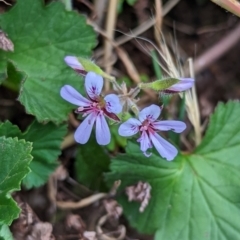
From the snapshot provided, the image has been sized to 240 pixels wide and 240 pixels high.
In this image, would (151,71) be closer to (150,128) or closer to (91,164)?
(91,164)

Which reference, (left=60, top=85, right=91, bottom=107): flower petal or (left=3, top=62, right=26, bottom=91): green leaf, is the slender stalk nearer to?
(left=60, top=85, right=91, bottom=107): flower petal

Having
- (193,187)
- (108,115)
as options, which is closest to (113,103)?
(108,115)

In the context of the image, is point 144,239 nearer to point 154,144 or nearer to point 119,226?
point 119,226

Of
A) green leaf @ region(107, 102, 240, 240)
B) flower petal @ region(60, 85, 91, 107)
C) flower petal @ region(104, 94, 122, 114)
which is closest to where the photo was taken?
flower petal @ region(104, 94, 122, 114)

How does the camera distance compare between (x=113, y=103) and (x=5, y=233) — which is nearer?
(x=113, y=103)

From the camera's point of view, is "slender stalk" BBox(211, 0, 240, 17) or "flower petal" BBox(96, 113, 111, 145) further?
"slender stalk" BBox(211, 0, 240, 17)

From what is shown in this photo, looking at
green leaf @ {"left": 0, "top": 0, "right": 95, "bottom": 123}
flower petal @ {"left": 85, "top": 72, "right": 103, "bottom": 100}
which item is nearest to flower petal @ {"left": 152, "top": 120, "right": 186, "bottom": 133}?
flower petal @ {"left": 85, "top": 72, "right": 103, "bottom": 100}

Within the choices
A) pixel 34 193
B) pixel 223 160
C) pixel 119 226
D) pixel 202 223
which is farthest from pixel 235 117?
pixel 34 193
